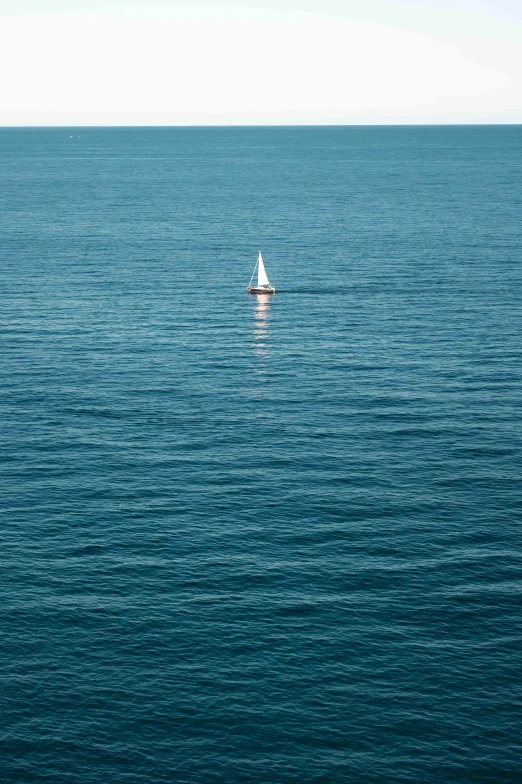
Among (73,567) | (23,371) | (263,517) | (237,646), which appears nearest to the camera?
(237,646)

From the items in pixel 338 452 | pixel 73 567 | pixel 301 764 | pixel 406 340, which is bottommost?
pixel 301 764

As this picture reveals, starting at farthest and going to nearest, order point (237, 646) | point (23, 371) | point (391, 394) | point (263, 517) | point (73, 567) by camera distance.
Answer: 1. point (23, 371)
2. point (391, 394)
3. point (263, 517)
4. point (73, 567)
5. point (237, 646)

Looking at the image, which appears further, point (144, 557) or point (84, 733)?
point (144, 557)

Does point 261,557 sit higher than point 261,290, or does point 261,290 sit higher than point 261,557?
point 261,290

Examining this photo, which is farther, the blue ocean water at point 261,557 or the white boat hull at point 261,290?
the white boat hull at point 261,290

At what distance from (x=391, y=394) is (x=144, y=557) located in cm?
5205

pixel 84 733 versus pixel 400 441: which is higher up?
pixel 400 441

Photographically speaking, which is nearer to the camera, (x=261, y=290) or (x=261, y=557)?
(x=261, y=557)

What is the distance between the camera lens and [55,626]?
8681cm

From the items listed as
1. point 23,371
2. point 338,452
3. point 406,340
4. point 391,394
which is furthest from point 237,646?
point 406,340

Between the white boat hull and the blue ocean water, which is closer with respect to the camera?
the blue ocean water

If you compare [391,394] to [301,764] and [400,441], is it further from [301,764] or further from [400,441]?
[301,764]

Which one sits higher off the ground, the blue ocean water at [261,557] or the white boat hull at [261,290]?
the white boat hull at [261,290]

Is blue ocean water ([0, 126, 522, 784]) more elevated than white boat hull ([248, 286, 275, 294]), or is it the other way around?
white boat hull ([248, 286, 275, 294])
